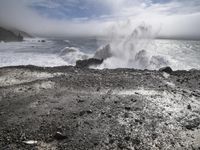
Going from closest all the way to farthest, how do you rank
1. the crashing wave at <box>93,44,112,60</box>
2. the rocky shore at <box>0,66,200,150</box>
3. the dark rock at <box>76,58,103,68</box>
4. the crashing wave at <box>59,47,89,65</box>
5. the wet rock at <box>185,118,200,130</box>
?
the rocky shore at <box>0,66,200,150</box>, the wet rock at <box>185,118,200,130</box>, the dark rock at <box>76,58,103,68</box>, the crashing wave at <box>59,47,89,65</box>, the crashing wave at <box>93,44,112,60</box>

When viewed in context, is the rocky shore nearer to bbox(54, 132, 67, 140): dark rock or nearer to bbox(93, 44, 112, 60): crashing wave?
bbox(54, 132, 67, 140): dark rock

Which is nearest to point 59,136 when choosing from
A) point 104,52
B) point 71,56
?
point 71,56

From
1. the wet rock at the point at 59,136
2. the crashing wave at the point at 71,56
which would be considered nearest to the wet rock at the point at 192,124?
the wet rock at the point at 59,136

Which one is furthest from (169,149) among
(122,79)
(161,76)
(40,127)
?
(161,76)

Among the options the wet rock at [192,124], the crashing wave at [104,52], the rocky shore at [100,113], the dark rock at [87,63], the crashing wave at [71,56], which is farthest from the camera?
the crashing wave at [104,52]

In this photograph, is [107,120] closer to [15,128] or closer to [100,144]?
[100,144]

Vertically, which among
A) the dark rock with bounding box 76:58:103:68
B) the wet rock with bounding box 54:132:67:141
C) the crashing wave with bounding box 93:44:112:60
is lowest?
the wet rock with bounding box 54:132:67:141

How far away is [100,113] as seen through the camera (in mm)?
5492

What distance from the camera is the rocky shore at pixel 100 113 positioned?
14.3 ft

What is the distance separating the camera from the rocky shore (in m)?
4.34

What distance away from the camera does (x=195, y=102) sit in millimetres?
6504

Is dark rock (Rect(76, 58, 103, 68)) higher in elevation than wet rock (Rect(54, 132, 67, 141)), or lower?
→ higher

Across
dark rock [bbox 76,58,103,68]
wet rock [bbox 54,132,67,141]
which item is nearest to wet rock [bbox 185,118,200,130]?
wet rock [bbox 54,132,67,141]

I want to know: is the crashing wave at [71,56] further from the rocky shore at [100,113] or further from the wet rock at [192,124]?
the wet rock at [192,124]
